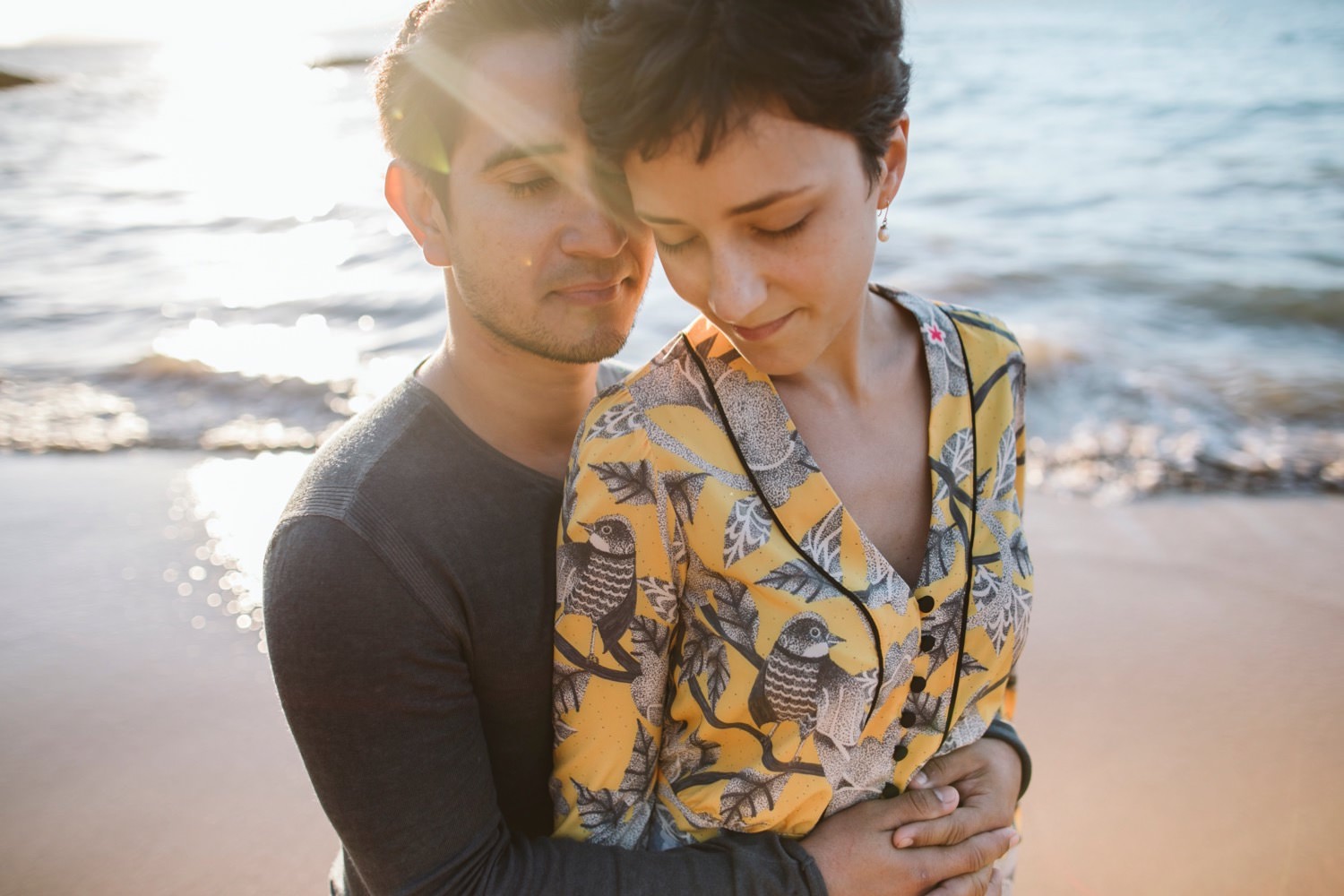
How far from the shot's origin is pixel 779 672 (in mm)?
1463

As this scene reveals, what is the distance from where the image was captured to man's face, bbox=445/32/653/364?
1717mm

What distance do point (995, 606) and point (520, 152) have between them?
112 cm

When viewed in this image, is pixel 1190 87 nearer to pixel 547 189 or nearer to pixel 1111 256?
pixel 1111 256

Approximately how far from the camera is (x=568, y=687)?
5.28ft

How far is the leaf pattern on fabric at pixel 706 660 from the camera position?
4.98 feet

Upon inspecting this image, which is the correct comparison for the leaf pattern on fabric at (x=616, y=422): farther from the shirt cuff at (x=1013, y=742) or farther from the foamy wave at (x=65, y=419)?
the foamy wave at (x=65, y=419)

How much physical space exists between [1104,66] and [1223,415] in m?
16.5

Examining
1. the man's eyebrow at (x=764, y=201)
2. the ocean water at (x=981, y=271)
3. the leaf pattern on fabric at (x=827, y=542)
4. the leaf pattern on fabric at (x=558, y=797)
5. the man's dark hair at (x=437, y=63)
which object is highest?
the man's dark hair at (x=437, y=63)

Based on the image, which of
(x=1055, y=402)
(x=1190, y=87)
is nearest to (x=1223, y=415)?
(x=1055, y=402)

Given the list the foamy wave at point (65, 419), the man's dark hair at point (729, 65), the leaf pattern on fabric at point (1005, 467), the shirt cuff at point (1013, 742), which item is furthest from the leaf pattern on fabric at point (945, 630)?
the foamy wave at point (65, 419)

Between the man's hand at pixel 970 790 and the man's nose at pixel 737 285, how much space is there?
87 centimetres

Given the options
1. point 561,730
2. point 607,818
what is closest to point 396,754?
point 561,730

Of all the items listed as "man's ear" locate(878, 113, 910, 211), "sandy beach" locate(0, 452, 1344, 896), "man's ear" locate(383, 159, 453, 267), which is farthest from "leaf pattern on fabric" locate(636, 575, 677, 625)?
"sandy beach" locate(0, 452, 1344, 896)

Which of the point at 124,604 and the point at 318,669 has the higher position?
the point at 318,669
